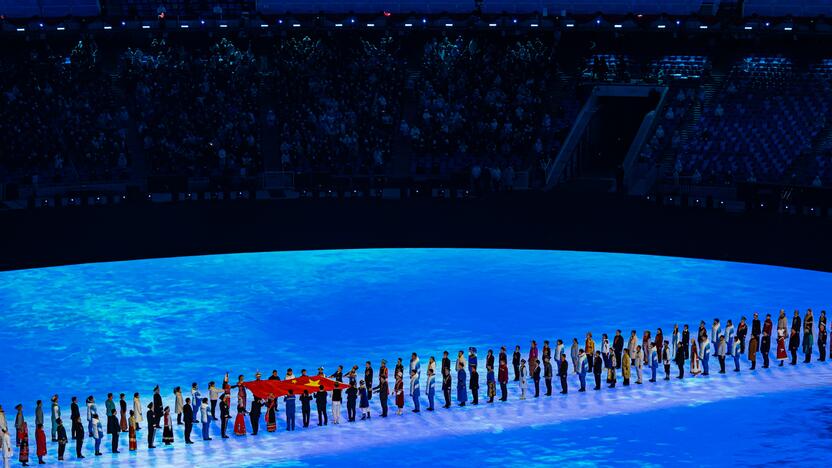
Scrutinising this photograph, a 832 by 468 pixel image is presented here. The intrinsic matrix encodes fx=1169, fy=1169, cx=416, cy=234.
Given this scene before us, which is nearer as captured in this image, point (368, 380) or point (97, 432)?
point (97, 432)

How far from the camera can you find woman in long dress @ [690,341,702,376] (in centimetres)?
2867

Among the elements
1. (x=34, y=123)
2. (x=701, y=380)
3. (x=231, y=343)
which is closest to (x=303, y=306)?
(x=231, y=343)

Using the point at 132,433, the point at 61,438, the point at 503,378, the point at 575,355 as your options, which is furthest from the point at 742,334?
the point at 61,438

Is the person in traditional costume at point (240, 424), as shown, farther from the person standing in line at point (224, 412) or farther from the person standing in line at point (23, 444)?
the person standing in line at point (23, 444)

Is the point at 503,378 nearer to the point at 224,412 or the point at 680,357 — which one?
the point at 680,357

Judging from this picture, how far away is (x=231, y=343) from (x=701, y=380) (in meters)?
12.2

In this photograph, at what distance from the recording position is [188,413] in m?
23.5

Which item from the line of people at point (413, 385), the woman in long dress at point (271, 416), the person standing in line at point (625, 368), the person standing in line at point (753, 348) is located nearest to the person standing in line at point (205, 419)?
the line of people at point (413, 385)

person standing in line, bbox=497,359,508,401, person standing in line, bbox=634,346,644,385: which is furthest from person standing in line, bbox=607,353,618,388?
person standing in line, bbox=497,359,508,401

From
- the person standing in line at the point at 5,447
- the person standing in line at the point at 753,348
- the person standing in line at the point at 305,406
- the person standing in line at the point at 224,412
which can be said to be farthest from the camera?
the person standing in line at the point at 753,348

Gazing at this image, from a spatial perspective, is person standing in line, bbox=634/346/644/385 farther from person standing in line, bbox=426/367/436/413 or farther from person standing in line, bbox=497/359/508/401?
person standing in line, bbox=426/367/436/413

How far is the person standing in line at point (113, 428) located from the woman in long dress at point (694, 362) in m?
13.8

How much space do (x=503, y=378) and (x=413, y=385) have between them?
2104mm

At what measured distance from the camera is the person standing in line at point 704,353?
93.4ft
